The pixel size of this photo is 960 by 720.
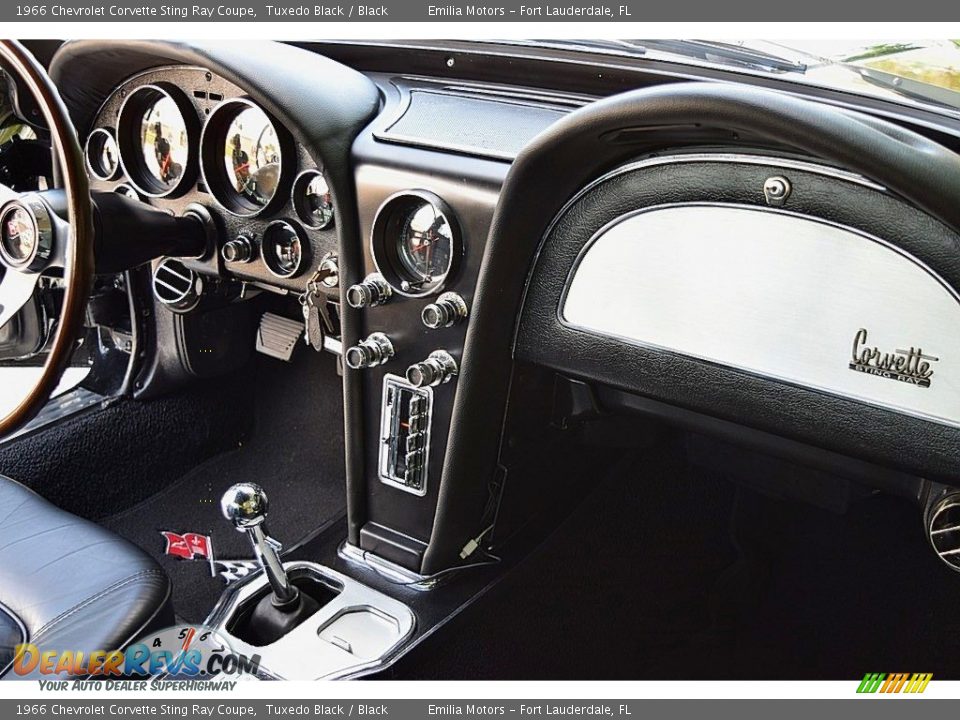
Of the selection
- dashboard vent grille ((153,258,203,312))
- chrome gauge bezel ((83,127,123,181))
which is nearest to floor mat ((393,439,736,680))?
dashboard vent grille ((153,258,203,312))

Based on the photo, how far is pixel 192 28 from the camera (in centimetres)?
160

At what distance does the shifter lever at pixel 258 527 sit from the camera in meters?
1.52

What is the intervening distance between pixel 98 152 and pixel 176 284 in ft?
1.10

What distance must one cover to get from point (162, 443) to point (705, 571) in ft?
4.57

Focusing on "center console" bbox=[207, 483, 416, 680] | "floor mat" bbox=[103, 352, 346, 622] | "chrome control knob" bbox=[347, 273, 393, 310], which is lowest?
"floor mat" bbox=[103, 352, 346, 622]

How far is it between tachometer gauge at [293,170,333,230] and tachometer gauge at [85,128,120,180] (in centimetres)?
50

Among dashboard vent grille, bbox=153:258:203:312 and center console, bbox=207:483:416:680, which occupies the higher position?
dashboard vent grille, bbox=153:258:203:312

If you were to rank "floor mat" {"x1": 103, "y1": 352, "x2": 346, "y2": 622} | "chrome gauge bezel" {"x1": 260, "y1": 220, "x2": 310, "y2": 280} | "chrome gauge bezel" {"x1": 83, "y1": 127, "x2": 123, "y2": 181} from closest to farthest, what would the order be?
"chrome gauge bezel" {"x1": 260, "y1": 220, "x2": 310, "y2": 280} → "chrome gauge bezel" {"x1": 83, "y1": 127, "x2": 123, "y2": 181} → "floor mat" {"x1": 103, "y1": 352, "x2": 346, "y2": 622}

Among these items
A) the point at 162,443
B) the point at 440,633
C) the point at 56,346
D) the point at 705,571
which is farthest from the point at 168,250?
the point at 705,571

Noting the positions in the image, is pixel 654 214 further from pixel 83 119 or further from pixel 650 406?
pixel 83 119

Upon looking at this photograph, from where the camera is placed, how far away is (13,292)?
1.48 meters

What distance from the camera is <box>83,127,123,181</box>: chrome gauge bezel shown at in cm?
196

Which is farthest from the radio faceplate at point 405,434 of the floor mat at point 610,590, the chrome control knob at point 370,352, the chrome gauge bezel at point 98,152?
the chrome gauge bezel at point 98,152

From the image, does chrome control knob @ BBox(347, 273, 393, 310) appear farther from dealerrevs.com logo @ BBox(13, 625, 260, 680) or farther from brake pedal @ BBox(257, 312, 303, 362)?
brake pedal @ BBox(257, 312, 303, 362)
